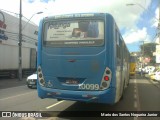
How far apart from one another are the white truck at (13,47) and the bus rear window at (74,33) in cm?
2331

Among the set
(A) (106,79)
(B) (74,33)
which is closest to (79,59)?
(B) (74,33)

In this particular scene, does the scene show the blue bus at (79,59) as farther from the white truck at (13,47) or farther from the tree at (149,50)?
the tree at (149,50)

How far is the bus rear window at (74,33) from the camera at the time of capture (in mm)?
10391

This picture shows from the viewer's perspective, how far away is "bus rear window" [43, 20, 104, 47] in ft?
34.1

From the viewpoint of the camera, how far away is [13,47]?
120 ft

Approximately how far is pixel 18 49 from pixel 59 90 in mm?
27815

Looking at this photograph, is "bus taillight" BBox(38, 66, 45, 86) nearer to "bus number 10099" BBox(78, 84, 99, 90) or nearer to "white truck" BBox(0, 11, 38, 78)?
"bus number 10099" BBox(78, 84, 99, 90)

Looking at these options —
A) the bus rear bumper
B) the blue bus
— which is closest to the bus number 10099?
the blue bus

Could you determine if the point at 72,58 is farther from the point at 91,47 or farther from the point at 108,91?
the point at 108,91

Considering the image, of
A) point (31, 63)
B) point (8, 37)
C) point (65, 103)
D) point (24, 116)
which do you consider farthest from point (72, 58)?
point (31, 63)

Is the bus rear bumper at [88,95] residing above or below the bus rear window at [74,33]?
below

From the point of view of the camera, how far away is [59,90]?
1060cm

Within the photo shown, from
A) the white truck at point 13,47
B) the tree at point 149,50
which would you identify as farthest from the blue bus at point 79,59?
the tree at point 149,50

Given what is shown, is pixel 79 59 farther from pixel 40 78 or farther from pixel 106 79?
pixel 40 78
